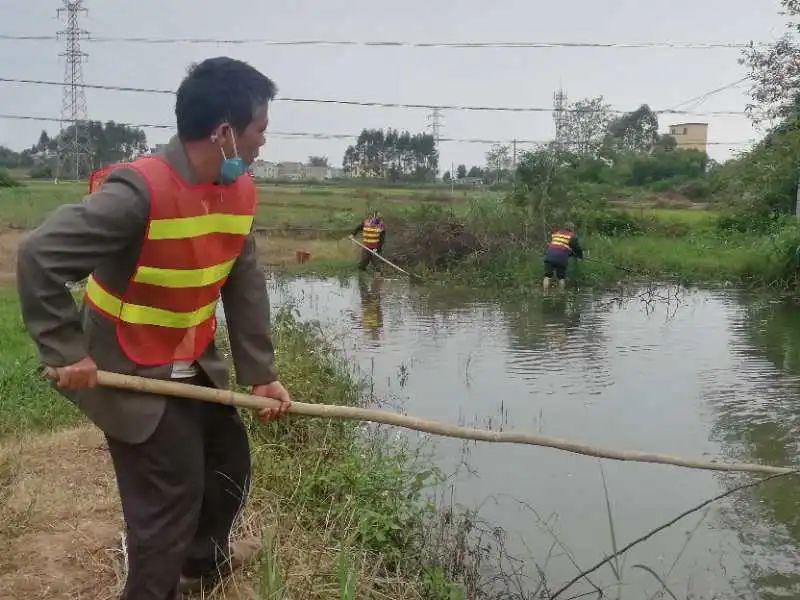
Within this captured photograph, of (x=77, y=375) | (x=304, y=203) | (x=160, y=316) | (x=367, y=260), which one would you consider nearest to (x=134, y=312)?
(x=160, y=316)

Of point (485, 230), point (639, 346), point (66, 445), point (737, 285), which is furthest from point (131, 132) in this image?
point (66, 445)

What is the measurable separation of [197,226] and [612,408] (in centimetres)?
507

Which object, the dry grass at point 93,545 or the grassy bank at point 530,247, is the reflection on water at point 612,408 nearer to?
the dry grass at point 93,545

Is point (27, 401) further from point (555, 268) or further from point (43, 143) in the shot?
point (43, 143)

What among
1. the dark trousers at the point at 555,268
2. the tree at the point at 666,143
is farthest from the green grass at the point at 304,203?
the tree at the point at 666,143

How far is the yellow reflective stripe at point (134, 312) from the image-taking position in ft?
7.42

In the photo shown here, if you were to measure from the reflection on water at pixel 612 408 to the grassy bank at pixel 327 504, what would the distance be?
24.3 inches

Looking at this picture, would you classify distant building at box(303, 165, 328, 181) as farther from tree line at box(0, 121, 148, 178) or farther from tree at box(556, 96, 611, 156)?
tree at box(556, 96, 611, 156)

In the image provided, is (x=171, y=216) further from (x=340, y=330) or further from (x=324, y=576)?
(x=340, y=330)

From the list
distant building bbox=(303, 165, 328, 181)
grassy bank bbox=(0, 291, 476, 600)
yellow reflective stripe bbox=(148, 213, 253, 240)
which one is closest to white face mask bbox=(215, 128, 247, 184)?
A: yellow reflective stripe bbox=(148, 213, 253, 240)

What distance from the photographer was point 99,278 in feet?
7.44

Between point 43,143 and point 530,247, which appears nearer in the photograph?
point 530,247

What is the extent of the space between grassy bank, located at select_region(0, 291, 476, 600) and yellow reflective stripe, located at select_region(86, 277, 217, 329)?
64cm

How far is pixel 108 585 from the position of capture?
2.76 m
